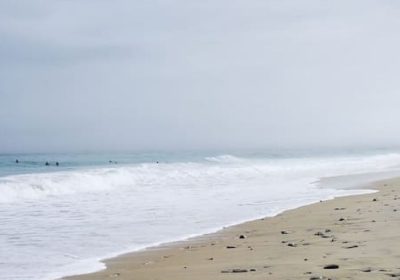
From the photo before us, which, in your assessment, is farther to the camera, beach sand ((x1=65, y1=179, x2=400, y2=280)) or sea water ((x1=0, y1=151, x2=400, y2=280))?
sea water ((x1=0, y1=151, x2=400, y2=280))

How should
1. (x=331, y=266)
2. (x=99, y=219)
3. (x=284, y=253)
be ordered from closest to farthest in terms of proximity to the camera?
1. (x=331, y=266)
2. (x=284, y=253)
3. (x=99, y=219)

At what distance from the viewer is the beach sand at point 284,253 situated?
20.3 feet

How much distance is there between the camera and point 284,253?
7637 mm

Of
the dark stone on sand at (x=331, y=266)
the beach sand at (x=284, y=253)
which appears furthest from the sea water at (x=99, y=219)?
the dark stone on sand at (x=331, y=266)

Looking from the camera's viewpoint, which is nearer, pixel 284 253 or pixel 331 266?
pixel 331 266

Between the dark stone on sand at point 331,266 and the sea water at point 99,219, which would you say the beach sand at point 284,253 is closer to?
the dark stone on sand at point 331,266

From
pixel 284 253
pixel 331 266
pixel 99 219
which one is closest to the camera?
pixel 331 266

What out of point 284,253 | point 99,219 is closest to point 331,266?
point 284,253

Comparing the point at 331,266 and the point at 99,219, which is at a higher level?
the point at 331,266

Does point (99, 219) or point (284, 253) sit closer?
point (284, 253)

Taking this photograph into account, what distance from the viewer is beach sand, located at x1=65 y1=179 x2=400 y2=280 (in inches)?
244

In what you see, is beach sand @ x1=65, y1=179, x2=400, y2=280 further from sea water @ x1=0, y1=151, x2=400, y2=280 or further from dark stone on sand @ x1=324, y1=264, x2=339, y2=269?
sea water @ x1=0, y1=151, x2=400, y2=280

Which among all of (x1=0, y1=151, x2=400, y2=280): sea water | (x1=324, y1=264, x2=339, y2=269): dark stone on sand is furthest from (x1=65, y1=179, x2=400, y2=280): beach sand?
(x1=0, y1=151, x2=400, y2=280): sea water

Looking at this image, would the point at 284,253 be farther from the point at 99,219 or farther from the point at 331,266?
the point at 99,219
